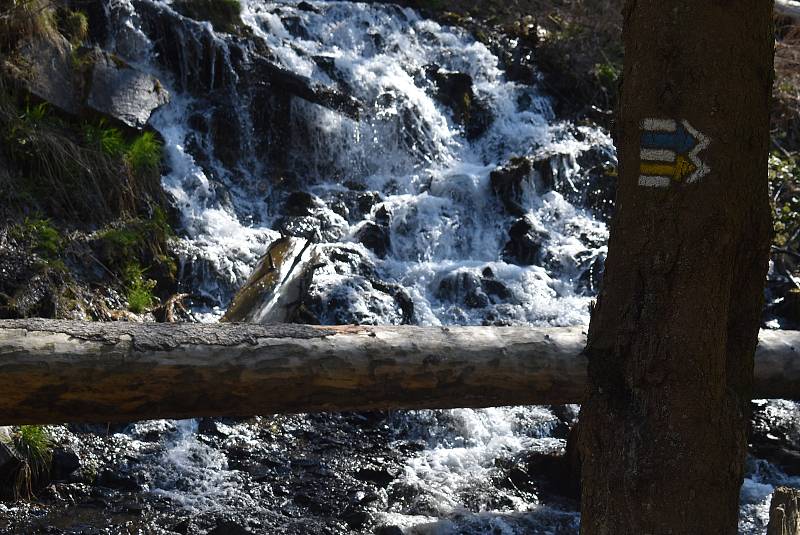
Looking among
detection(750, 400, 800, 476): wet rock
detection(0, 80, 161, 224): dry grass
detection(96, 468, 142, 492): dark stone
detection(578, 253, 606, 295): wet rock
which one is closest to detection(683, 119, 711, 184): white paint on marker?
detection(96, 468, 142, 492): dark stone

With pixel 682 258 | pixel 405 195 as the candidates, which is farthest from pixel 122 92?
pixel 682 258

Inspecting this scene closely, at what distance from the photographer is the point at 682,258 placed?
8.16 ft

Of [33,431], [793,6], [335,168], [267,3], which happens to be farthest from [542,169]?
[33,431]

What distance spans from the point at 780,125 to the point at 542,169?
134 inches

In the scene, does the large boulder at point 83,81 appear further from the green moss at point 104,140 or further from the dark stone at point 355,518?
the dark stone at point 355,518

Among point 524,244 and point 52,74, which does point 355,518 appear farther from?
point 52,74

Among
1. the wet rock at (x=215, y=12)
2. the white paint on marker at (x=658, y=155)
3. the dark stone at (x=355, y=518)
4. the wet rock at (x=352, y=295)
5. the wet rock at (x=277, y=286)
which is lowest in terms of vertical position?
the dark stone at (x=355, y=518)

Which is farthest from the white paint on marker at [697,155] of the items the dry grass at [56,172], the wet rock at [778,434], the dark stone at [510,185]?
the dark stone at [510,185]

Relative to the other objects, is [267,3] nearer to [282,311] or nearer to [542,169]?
[542,169]

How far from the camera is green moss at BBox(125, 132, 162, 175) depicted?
26.5 feet

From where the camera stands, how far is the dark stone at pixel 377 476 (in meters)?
5.81

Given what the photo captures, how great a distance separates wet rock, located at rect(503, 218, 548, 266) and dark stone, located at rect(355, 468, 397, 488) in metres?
4.18

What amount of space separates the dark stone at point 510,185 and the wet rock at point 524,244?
1.25ft

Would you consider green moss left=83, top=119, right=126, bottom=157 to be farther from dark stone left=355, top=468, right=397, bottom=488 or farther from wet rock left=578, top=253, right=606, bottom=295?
wet rock left=578, top=253, right=606, bottom=295
